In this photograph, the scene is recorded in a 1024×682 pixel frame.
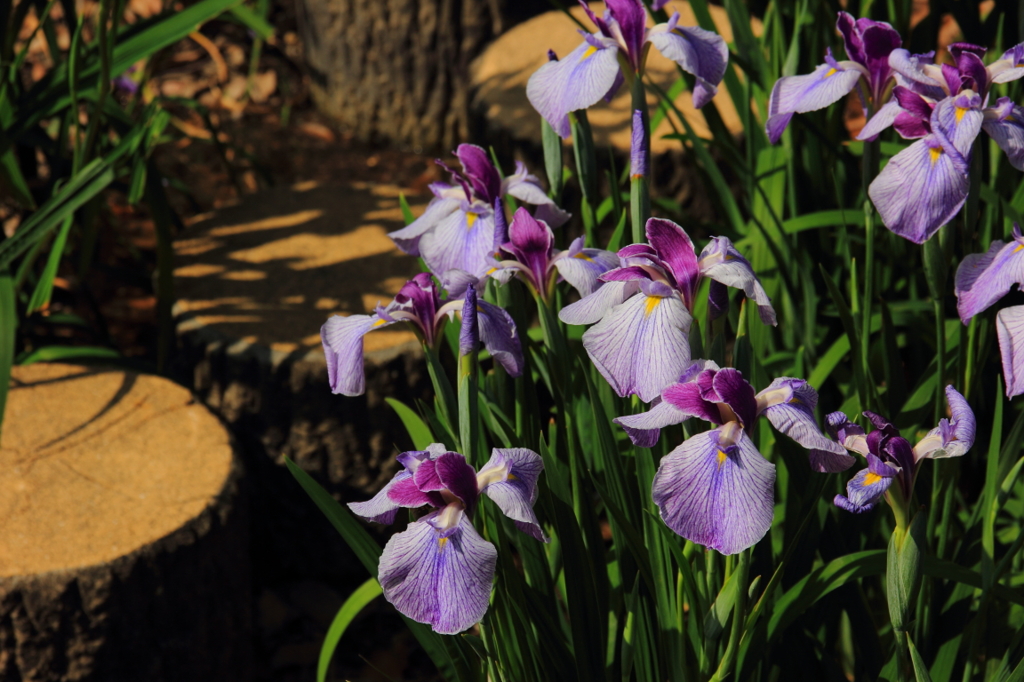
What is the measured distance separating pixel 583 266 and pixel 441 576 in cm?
36

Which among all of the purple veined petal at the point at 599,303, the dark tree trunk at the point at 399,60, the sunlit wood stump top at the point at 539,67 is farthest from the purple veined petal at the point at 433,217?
the dark tree trunk at the point at 399,60

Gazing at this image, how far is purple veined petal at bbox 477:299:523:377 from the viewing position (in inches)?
35.3

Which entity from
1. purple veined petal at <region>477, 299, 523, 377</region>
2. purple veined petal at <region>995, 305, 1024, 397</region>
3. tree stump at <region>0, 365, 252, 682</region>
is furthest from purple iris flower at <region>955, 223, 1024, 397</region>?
tree stump at <region>0, 365, 252, 682</region>

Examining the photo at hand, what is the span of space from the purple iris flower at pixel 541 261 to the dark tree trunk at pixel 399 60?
233 cm

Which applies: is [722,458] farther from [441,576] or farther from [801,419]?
[441,576]

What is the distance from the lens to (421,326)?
940 mm

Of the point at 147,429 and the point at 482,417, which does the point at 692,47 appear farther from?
the point at 147,429

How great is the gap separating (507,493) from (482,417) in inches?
12.8

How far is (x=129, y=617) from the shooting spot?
146 centimetres

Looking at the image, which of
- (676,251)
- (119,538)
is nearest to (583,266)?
(676,251)

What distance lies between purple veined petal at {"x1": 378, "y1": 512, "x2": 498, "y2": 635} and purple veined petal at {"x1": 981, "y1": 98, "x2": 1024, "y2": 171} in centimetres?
65

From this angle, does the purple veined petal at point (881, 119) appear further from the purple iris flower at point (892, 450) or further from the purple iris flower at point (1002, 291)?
the purple iris flower at point (892, 450)

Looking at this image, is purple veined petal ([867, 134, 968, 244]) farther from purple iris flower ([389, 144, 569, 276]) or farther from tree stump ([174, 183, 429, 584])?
tree stump ([174, 183, 429, 584])

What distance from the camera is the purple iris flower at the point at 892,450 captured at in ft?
2.51
